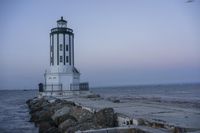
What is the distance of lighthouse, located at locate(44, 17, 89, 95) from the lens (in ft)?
108

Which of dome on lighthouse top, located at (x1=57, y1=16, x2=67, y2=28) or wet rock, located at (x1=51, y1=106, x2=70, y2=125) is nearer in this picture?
wet rock, located at (x1=51, y1=106, x2=70, y2=125)

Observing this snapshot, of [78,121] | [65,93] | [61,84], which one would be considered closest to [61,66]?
[61,84]

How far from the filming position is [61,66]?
108ft

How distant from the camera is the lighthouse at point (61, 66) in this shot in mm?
32938

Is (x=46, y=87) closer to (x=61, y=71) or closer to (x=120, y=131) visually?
(x=61, y=71)

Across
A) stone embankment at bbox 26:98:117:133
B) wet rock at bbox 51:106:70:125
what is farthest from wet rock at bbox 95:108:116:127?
wet rock at bbox 51:106:70:125

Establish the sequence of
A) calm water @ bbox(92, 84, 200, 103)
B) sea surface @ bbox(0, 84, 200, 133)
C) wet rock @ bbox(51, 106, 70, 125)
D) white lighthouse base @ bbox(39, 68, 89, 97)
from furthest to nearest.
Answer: calm water @ bbox(92, 84, 200, 103) < white lighthouse base @ bbox(39, 68, 89, 97) < sea surface @ bbox(0, 84, 200, 133) < wet rock @ bbox(51, 106, 70, 125)

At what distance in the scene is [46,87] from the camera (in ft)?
112

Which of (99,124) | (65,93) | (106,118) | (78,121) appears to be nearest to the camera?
(99,124)

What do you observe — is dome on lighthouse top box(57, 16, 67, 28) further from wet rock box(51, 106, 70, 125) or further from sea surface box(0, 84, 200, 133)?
wet rock box(51, 106, 70, 125)

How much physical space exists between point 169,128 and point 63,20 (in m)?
27.7

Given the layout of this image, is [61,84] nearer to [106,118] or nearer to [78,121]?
[78,121]

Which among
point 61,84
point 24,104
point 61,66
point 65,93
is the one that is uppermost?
point 61,66

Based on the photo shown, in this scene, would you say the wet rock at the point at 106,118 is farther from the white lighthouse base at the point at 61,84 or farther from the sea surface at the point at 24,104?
the white lighthouse base at the point at 61,84
